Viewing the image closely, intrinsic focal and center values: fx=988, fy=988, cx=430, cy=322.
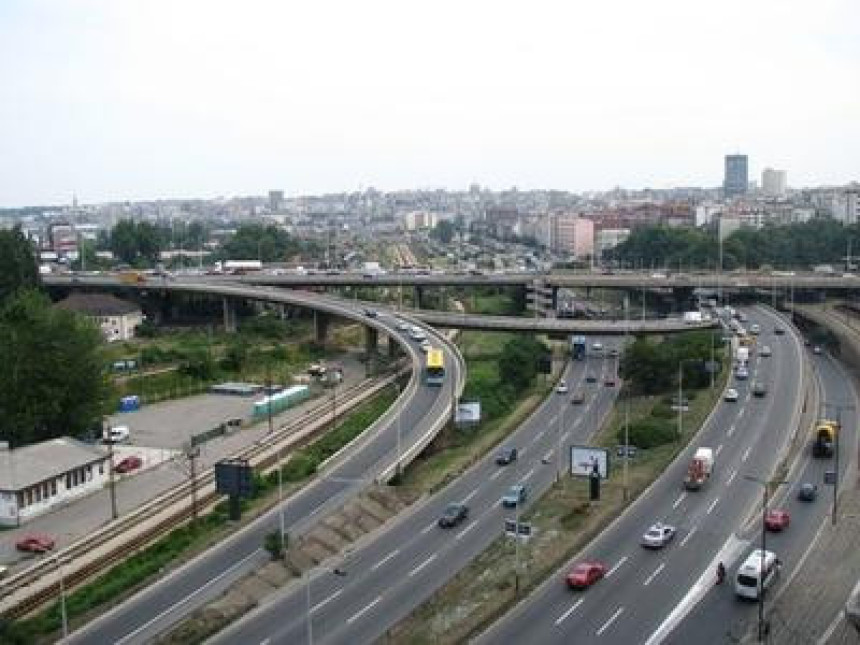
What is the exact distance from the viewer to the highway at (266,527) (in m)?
29.3

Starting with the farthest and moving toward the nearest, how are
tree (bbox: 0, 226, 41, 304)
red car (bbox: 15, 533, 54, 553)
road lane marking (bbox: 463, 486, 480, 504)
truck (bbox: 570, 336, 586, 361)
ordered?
tree (bbox: 0, 226, 41, 304), truck (bbox: 570, 336, 586, 361), road lane marking (bbox: 463, 486, 480, 504), red car (bbox: 15, 533, 54, 553)

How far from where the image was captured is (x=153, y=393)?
64250 mm

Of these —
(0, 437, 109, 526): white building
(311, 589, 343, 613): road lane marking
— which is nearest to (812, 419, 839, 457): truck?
(311, 589, 343, 613): road lane marking

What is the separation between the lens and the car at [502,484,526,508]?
38.9m

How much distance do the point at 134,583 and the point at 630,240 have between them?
406ft

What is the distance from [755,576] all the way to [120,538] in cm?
2222

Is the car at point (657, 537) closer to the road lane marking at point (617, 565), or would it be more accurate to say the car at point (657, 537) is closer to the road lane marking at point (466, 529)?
the road lane marking at point (617, 565)

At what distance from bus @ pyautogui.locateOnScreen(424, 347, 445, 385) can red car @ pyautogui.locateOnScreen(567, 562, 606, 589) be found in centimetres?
2839

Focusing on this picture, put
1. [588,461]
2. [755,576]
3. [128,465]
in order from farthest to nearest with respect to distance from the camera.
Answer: [128,465] < [588,461] < [755,576]

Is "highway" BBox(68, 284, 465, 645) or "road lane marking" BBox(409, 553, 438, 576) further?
"road lane marking" BBox(409, 553, 438, 576)

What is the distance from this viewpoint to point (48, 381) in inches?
1820

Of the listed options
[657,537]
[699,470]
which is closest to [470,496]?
[699,470]

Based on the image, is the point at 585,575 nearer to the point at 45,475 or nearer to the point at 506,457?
the point at 506,457

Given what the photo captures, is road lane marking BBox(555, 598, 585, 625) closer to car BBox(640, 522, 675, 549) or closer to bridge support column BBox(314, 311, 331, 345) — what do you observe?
car BBox(640, 522, 675, 549)
